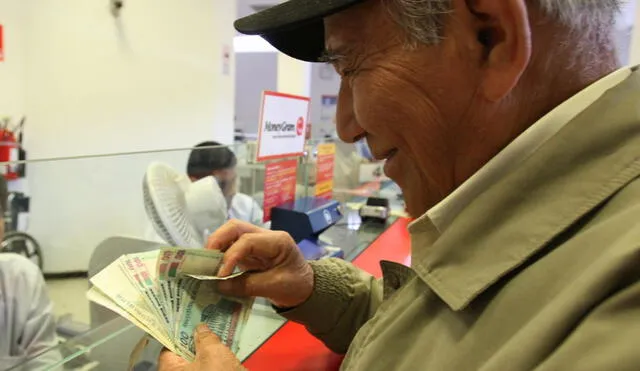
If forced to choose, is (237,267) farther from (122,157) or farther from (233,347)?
(122,157)

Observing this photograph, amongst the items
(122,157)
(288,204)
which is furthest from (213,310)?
(288,204)

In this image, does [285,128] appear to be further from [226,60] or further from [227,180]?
[226,60]

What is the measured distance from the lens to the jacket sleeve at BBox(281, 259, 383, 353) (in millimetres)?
1043

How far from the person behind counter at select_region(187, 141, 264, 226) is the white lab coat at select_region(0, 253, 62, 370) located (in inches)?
21.8

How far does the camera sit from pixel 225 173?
1.61 meters

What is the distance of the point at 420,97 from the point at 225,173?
1.09 metres

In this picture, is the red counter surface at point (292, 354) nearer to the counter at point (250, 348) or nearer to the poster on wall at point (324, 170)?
the counter at point (250, 348)

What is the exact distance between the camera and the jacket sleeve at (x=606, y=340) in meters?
0.38

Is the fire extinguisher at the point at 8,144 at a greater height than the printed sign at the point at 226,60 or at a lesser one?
lesser

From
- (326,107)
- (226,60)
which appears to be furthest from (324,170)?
(326,107)

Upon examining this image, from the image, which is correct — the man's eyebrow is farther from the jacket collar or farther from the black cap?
Answer: the jacket collar

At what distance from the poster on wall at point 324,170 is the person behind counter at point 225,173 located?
1.17 feet

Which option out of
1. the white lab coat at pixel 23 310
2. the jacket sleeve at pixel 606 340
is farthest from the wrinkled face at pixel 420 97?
the white lab coat at pixel 23 310

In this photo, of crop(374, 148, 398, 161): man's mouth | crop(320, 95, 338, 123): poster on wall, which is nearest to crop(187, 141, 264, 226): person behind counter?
crop(374, 148, 398, 161): man's mouth
